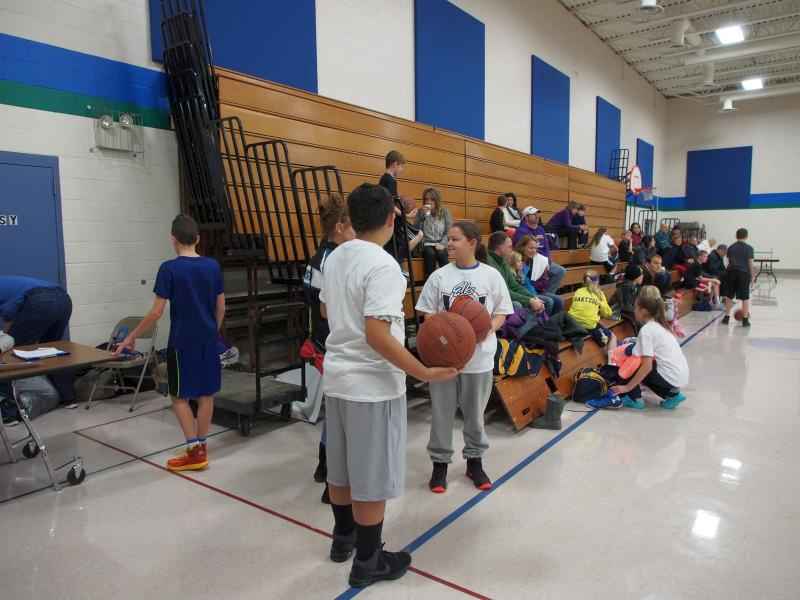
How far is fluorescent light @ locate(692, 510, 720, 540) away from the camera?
90.4 inches

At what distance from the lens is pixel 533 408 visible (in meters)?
3.76

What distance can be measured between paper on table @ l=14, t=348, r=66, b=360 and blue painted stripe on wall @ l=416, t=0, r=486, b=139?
548 cm

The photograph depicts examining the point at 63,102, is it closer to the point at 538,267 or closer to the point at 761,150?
the point at 538,267

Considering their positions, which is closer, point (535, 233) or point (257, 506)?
point (257, 506)

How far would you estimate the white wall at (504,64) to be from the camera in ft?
19.6

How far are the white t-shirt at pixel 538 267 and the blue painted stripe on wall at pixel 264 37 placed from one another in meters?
2.94

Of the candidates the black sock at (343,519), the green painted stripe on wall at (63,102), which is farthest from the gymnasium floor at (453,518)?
the green painted stripe on wall at (63,102)

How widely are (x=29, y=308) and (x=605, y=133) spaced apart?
12749 mm

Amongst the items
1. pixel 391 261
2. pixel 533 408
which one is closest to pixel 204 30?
pixel 391 261

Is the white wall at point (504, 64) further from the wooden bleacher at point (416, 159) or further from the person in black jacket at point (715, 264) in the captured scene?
the person in black jacket at point (715, 264)

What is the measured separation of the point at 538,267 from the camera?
17.0 ft

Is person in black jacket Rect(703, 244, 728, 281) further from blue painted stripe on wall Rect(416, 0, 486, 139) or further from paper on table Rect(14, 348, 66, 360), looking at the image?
paper on table Rect(14, 348, 66, 360)

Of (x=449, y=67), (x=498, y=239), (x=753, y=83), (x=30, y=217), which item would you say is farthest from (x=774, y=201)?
(x=30, y=217)

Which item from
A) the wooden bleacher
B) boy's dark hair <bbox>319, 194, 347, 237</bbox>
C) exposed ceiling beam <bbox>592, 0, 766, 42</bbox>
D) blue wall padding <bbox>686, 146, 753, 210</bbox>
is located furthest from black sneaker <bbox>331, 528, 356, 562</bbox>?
blue wall padding <bbox>686, 146, 753, 210</bbox>
